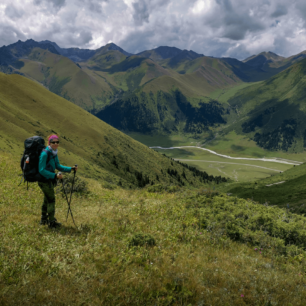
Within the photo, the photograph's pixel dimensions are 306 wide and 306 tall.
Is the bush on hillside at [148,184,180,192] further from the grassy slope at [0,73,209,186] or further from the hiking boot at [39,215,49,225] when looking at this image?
the grassy slope at [0,73,209,186]

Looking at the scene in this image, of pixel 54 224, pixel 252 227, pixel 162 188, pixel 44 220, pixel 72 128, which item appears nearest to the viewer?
pixel 54 224

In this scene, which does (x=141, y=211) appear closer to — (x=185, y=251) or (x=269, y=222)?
(x=185, y=251)

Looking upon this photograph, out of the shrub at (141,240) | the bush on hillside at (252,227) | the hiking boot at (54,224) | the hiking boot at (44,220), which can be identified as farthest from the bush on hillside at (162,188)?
the hiking boot at (44,220)

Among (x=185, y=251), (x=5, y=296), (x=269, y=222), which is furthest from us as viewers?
(x=269, y=222)

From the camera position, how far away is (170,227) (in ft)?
34.7

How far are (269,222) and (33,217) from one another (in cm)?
1302

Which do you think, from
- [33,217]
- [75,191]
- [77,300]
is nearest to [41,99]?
[75,191]

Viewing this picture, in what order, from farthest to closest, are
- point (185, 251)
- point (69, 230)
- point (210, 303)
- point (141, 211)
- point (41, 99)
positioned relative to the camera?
point (41, 99), point (141, 211), point (69, 230), point (185, 251), point (210, 303)

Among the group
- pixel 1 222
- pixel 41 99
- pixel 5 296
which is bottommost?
pixel 5 296

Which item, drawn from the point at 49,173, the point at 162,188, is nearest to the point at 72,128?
the point at 162,188

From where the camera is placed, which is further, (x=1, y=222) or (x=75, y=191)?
(x=75, y=191)

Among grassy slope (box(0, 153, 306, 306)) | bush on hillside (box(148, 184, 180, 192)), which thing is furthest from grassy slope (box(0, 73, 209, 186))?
grassy slope (box(0, 153, 306, 306))

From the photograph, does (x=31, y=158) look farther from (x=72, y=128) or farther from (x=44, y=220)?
(x=72, y=128)

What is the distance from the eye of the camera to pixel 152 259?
→ 292 inches
